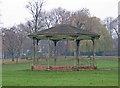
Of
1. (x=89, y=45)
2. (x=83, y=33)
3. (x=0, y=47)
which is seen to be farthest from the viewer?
(x=89, y=45)

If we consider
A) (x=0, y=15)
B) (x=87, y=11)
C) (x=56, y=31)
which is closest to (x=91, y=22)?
(x=87, y=11)

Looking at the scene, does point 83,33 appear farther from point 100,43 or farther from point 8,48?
point 100,43

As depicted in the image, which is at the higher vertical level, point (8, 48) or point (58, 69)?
point (8, 48)

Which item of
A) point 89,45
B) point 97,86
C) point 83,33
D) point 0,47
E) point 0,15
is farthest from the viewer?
point 89,45

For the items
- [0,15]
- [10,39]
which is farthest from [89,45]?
[0,15]

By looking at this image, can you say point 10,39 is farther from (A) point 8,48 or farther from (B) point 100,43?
(B) point 100,43

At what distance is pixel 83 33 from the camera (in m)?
22.4

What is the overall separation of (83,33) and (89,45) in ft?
110

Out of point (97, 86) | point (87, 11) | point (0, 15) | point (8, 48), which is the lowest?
point (97, 86)

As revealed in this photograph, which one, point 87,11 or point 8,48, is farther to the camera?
point 87,11

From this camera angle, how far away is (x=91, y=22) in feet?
182

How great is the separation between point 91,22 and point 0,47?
23472 millimetres

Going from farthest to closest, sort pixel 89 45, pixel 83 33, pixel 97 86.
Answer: pixel 89 45 → pixel 83 33 → pixel 97 86

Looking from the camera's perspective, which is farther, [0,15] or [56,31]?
[0,15]
